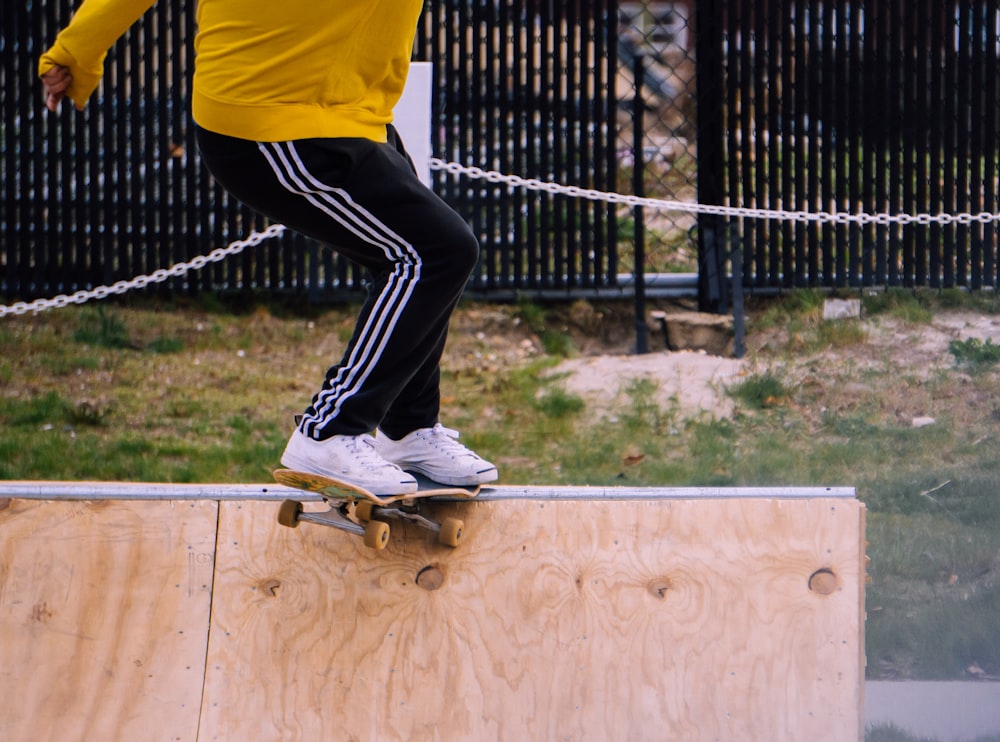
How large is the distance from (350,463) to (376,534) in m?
0.20

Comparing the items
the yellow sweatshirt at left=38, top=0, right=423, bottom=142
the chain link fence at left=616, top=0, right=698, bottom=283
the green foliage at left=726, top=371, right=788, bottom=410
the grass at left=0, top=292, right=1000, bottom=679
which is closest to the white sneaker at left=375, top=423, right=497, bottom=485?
the yellow sweatshirt at left=38, top=0, right=423, bottom=142

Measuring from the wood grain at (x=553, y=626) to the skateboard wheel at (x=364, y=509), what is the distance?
0.54 feet

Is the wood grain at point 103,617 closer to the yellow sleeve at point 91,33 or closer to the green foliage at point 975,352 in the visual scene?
the yellow sleeve at point 91,33

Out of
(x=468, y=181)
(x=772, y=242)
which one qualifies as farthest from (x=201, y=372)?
(x=772, y=242)

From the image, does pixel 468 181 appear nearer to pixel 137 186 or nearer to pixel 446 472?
pixel 137 186

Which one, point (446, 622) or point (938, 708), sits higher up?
point (446, 622)

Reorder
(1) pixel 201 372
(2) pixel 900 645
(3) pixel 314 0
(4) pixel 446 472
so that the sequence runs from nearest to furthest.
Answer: (3) pixel 314 0
(4) pixel 446 472
(2) pixel 900 645
(1) pixel 201 372

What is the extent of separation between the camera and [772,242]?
7.41 metres

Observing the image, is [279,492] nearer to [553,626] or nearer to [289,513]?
[289,513]

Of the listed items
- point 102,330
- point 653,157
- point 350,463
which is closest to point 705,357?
point 653,157

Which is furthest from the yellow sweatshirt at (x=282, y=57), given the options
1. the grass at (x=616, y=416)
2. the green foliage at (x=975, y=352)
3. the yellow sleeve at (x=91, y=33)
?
the green foliage at (x=975, y=352)

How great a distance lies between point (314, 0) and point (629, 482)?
3191mm

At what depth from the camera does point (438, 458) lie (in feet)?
10.4

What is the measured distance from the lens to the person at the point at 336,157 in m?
2.75
